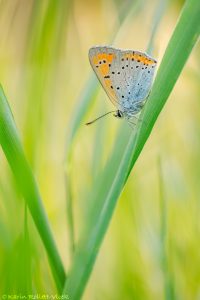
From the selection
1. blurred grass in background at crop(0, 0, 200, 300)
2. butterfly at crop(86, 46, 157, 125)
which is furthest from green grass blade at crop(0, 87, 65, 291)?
butterfly at crop(86, 46, 157, 125)

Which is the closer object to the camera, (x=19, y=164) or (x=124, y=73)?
(x=19, y=164)

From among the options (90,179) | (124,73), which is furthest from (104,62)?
(90,179)

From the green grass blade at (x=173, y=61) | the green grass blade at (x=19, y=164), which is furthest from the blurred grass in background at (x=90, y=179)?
the green grass blade at (x=173, y=61)

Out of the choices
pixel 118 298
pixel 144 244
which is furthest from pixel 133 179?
pixel 118 298

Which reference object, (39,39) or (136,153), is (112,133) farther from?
(136,153)

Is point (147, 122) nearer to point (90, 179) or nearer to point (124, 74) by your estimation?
point (124, 74)

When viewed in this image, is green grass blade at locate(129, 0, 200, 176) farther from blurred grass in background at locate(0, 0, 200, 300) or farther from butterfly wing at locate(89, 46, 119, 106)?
butterfly wing at locate(89, 46, 119, 106)
